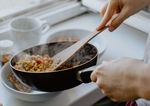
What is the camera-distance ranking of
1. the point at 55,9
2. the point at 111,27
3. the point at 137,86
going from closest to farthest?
the point at 137,86 → the point at 111,27 → the point at 55,9

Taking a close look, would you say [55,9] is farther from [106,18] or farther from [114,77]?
[114,77]

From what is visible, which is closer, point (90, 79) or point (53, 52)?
point (90, 79)

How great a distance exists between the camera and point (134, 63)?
2.02 feet

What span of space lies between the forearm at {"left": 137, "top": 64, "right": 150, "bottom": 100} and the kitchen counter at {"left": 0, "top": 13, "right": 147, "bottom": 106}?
10.5 inches

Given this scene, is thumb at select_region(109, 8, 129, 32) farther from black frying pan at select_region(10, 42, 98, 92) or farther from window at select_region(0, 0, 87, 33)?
window at select_region(0, 0, 87, 33)

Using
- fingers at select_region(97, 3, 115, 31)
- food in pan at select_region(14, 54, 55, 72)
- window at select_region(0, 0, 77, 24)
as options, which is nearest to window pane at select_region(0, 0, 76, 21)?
window at select_region(0, 0, 77, 24)

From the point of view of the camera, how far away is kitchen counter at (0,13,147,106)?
82cm

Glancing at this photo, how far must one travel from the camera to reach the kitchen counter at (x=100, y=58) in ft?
2.69

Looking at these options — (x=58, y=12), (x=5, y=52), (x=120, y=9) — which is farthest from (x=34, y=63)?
(x=58, y=12)

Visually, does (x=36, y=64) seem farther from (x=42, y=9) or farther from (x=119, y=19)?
(x=42, y=9)

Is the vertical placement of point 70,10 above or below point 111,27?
below

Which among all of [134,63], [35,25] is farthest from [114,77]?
[35,25]

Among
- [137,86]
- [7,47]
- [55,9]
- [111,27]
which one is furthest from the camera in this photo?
[55,9]

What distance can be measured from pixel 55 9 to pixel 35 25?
0.23 metres
